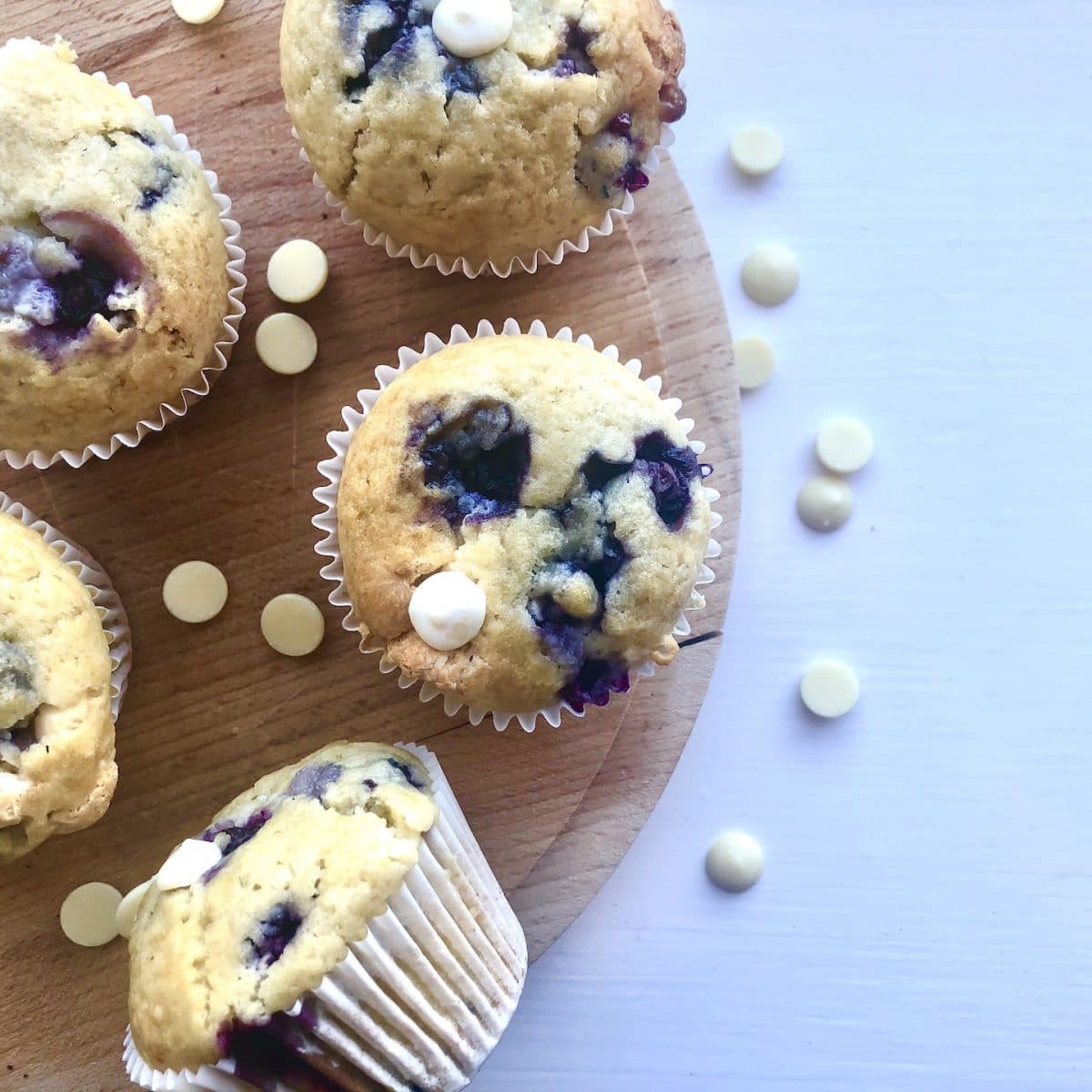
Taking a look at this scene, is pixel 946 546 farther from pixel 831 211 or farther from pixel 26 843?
pixel 26 843

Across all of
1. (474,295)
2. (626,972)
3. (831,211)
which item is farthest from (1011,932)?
(474,295)

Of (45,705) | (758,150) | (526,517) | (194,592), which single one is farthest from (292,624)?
(758,150)

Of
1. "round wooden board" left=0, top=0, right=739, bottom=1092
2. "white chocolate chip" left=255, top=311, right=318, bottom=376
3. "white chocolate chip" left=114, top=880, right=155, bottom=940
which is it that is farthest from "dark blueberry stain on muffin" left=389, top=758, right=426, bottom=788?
"white chocolate chip" left=255, top=311, right=318, bottom=376

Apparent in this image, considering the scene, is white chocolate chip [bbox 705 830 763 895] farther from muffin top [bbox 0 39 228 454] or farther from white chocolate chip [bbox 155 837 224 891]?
muffin top [bbox 0 39 228 454]

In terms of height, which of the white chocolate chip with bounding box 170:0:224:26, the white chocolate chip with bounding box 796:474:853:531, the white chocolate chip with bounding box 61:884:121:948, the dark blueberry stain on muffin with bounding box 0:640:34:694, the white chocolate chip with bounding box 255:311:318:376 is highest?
the white chocolate chip with bounding box 170:0:224:26

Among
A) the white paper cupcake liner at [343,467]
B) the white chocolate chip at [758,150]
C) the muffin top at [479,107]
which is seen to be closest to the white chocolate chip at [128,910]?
the white paper cupcake liner at [343,467]

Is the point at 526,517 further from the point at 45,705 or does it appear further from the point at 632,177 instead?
the point at 45,705
